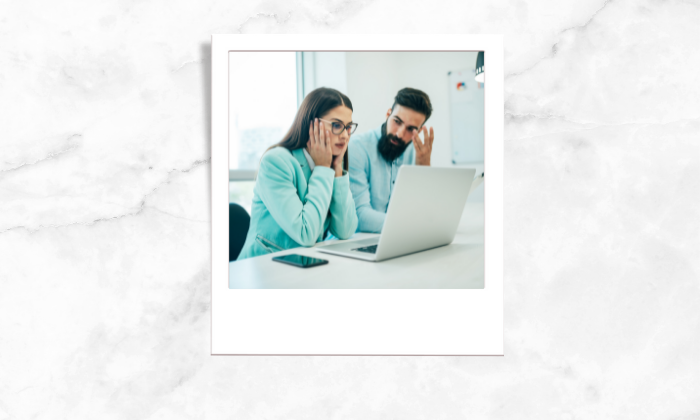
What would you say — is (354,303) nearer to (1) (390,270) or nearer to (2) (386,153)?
(1) (390,270)

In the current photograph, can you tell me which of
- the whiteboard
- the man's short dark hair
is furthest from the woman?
the whiteboard

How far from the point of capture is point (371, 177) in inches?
52.7

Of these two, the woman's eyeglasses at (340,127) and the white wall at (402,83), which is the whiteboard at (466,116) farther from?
the woman's eyeglasses at (340,127)

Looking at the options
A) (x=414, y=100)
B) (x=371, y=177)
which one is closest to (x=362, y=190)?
(x=371, y=177)

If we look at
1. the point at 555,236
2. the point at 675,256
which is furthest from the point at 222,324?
the point at 675,256

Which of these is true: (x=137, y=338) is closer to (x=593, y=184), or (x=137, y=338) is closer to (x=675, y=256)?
(x=593, y=184)

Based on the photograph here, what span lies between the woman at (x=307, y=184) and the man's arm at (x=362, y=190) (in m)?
0.01

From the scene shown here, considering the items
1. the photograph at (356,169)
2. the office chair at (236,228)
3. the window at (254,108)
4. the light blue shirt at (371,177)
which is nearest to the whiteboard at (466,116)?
the photograph at (356,169)

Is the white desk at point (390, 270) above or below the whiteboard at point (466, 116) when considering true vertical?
below

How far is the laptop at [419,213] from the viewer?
1.33 m

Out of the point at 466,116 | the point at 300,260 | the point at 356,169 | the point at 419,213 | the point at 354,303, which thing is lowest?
the point at 354,303

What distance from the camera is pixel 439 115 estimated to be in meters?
1.33

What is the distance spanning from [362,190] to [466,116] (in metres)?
0.30

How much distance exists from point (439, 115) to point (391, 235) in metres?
0.30
